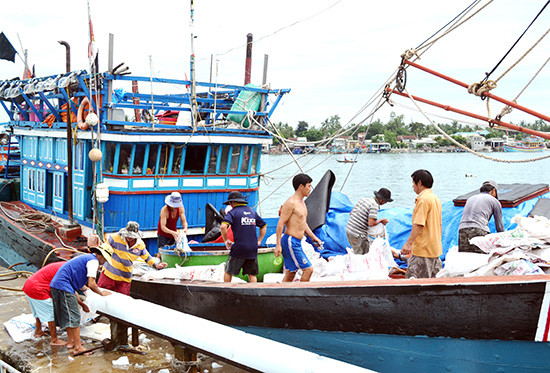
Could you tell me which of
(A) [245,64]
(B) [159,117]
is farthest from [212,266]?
(A) [245,64]

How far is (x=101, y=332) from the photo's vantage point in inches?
273

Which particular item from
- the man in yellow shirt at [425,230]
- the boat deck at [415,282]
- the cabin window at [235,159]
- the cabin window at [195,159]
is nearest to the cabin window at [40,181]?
the cabin window at [195,159]

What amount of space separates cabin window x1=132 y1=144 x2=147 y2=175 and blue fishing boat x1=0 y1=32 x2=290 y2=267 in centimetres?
2

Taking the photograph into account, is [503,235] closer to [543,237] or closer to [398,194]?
[543,237]

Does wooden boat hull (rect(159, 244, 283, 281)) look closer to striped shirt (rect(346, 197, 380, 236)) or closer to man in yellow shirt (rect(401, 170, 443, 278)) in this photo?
striped shirt (rect(346, 197, 380, 236))

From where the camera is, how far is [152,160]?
9.91m

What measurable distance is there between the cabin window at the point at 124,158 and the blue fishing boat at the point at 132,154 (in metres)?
0.02

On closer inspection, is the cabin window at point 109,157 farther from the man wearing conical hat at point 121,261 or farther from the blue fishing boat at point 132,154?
the man wearing conical hat at point 121,261

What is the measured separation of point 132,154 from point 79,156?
1537 mm

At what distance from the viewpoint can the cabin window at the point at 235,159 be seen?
10.7 m

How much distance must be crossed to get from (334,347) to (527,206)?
4.36 metres

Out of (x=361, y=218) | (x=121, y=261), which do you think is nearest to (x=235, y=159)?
(x=361, y=218)

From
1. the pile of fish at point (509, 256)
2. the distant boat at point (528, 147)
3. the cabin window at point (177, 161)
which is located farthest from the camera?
the cabin window at point (177, 161)

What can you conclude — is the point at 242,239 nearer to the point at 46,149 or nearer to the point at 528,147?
the point at 46,149
